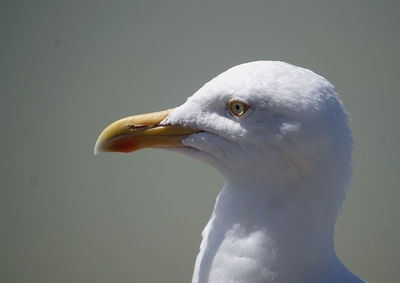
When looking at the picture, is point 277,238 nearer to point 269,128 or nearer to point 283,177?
point 283,177

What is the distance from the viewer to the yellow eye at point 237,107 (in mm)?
955

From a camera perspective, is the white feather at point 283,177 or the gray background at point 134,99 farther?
the gray background at point 134,99

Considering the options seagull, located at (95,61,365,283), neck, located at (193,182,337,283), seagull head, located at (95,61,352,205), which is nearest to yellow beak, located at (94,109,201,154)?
seagull head, located at (95,61,352,205)

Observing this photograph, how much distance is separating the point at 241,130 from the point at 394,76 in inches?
73.2

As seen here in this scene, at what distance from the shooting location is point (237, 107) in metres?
0.97

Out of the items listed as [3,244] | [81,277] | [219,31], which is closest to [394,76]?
[219,31]

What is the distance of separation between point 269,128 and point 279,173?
4.5 inches

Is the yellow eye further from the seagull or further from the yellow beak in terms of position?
the yellow beak

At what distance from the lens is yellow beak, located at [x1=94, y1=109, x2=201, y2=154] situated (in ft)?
3.43

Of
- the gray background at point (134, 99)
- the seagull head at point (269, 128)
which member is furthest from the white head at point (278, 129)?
the gray background at point (134, 99)

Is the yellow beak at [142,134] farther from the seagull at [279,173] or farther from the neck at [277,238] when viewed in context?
the neck at [277,238]

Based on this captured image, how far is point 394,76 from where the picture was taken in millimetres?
2375

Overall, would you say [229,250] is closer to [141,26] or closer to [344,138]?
[344,138]

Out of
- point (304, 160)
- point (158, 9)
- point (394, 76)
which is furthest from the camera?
point (158, 9)
